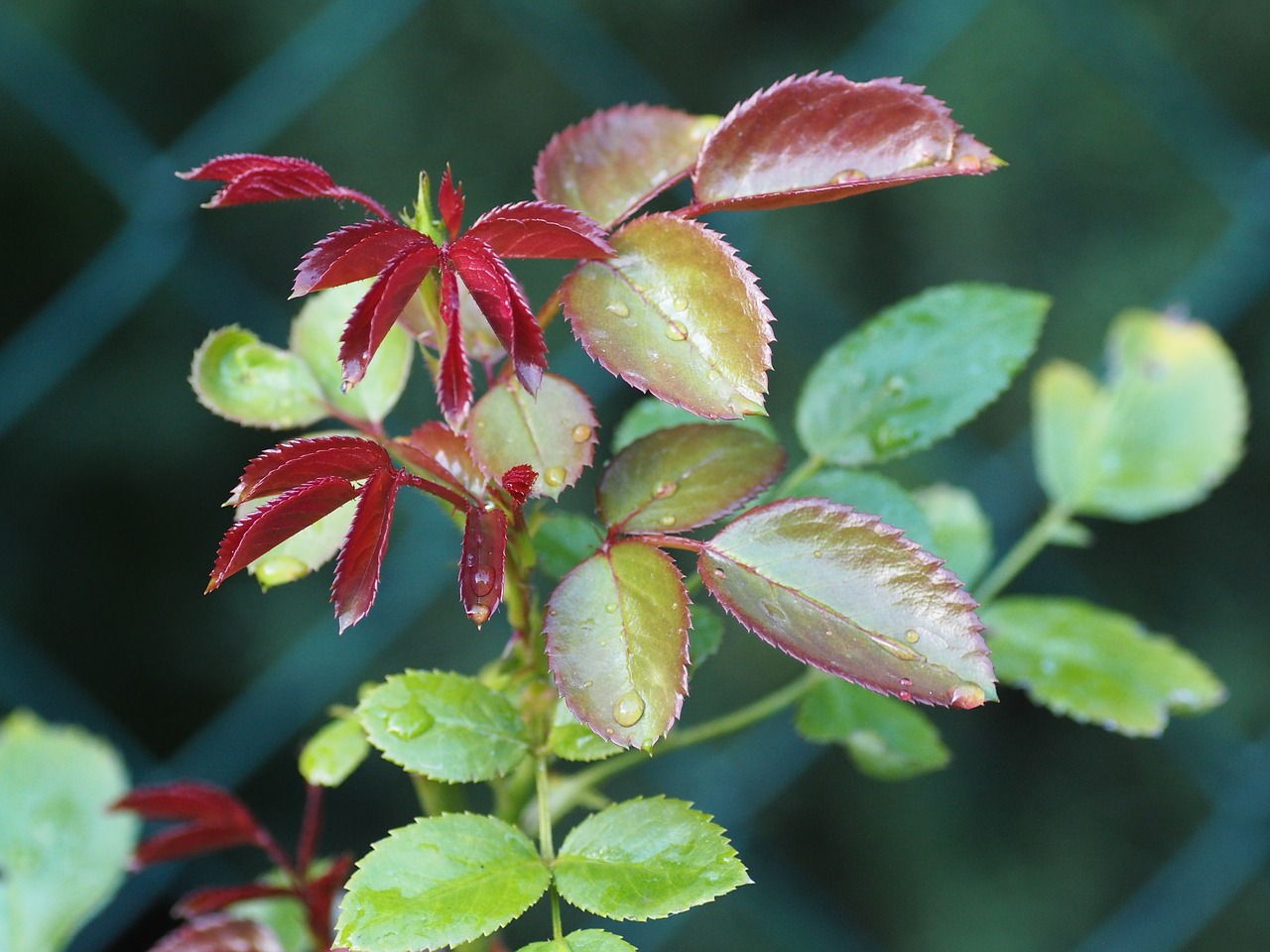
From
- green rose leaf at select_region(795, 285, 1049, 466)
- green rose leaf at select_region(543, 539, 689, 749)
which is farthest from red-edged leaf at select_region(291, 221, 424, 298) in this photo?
green rose leaf at select_region(795, 285, 1049, 466)

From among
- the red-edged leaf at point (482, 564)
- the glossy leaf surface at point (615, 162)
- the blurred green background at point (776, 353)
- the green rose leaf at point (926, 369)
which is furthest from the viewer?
the blurred green background at point (776, 353)

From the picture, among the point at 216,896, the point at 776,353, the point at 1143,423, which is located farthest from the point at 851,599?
the point at 776,353

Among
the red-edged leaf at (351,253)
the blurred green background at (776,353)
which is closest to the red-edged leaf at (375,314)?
the red-edged leaf at (351,253)

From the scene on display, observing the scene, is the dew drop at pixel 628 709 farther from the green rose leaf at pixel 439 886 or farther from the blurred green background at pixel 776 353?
the blurred green background at pixel 776 353

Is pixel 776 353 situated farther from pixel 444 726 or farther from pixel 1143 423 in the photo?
pixel 444 726

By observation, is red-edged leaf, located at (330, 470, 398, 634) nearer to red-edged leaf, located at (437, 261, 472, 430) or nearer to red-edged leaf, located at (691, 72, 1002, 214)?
red-edged leaf, located at (437, 261, 472, 430)
